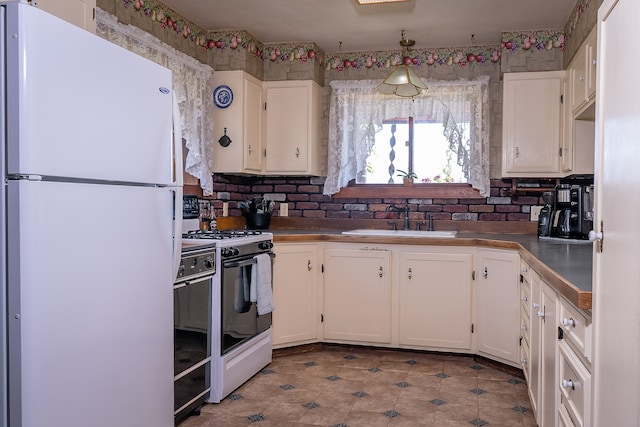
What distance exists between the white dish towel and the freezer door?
1313mm

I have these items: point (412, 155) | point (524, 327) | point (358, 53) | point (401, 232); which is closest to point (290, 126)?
point (358, 53)

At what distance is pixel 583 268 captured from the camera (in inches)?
79.9

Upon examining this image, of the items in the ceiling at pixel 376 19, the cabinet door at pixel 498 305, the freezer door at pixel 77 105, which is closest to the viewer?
the freezer door at pixel 77 105

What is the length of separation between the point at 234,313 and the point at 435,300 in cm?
140

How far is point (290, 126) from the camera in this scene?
440 centimetres

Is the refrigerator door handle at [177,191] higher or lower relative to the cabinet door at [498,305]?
higher

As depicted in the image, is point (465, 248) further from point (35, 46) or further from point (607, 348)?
point (35, 46)

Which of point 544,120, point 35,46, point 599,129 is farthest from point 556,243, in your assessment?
point 35,46

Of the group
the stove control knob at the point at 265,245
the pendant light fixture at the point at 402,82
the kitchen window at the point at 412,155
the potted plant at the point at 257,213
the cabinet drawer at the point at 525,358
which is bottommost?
the cabinet drawer at the point at 525,358

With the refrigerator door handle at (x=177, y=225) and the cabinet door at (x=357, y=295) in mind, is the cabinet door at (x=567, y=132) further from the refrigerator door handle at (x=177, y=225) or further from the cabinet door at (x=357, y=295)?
the refrigerator door handle at (x=177, y=225)

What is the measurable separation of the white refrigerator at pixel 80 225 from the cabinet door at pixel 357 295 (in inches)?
75.5

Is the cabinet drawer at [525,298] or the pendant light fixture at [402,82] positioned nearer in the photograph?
the cabinet drawer at [525,298]

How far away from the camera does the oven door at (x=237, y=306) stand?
3059mm

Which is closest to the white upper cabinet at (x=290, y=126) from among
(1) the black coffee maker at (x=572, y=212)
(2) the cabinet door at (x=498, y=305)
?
(2) the cabinet door at (x=498, y=305)
